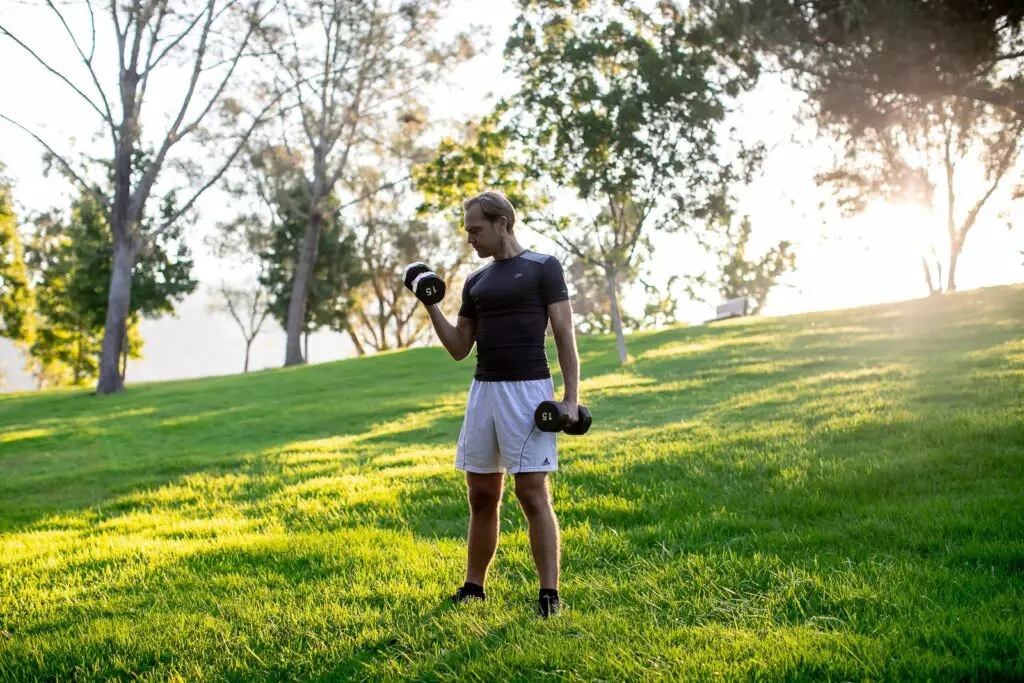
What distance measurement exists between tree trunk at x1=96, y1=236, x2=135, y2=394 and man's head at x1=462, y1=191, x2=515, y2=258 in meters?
30.6

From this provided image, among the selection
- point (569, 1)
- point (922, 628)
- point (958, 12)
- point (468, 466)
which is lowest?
point (922, 628)

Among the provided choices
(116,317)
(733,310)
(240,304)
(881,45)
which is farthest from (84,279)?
(881,45)

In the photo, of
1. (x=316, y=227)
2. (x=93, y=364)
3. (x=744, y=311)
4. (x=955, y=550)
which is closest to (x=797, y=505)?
(x=955, y=550)

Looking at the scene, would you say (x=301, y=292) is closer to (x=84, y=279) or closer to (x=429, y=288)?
(x=84, y=279)

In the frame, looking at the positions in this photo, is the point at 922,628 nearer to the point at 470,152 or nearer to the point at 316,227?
the point at 470,152

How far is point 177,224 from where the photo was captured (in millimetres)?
45188

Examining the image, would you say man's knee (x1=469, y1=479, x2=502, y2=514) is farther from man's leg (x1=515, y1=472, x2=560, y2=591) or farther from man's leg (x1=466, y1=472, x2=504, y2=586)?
man's leg (x1=515, y1=472, x2=560, y2=591)

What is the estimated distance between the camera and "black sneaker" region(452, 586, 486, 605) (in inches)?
215

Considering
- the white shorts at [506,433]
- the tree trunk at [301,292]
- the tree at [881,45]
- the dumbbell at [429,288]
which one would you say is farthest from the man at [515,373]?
the tree trunk at [301,292]

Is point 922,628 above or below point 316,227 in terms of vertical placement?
below

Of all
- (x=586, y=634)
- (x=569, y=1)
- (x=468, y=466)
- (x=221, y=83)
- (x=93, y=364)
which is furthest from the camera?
(x=93, y=364)

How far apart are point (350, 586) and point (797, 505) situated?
389cm

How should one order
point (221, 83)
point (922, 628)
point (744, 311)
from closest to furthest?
point (922, 628) → point (221, 83) → point (744, 311)

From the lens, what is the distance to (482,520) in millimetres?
5422
